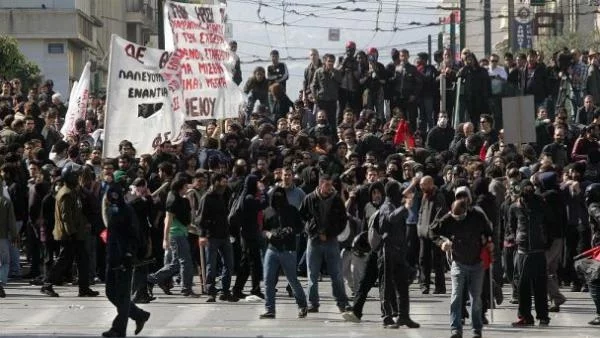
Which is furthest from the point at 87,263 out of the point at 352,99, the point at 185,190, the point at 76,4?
the point at 76,4

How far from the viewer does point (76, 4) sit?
79.4 m

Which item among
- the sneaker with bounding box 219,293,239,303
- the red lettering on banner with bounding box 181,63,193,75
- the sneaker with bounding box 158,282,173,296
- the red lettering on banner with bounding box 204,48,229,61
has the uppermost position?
the red lettering on banner with bounding box 204,48,229,61

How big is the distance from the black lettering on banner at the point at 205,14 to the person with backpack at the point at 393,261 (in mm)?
8864

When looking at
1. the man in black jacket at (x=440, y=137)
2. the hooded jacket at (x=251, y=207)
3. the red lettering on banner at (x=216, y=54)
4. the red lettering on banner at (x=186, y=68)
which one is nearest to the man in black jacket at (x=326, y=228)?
the hooded jacket at (x=251, y=207)

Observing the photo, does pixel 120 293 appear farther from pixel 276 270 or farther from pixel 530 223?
pixel 530 223

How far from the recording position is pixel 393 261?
21.5 meters

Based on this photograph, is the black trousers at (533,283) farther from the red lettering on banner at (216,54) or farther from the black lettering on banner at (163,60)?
the red lettering on banner at (216,54)

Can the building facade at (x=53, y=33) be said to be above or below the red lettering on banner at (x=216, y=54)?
above

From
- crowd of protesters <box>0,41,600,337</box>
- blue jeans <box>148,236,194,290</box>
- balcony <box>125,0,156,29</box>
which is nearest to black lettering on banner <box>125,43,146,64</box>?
crowd of protesters <box>0,41,600,337</box>

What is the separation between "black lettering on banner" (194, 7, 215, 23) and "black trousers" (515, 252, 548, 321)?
31.1 feet

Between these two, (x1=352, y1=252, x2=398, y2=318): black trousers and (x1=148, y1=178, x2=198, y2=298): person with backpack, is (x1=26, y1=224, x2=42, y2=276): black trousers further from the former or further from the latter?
(x1=352, y1=252, x2=398, y2=318): black trousers

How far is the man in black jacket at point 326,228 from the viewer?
73.6 feet

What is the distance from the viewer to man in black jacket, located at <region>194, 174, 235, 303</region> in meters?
24.6

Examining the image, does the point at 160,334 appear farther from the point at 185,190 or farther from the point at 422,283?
the point at 422,283
